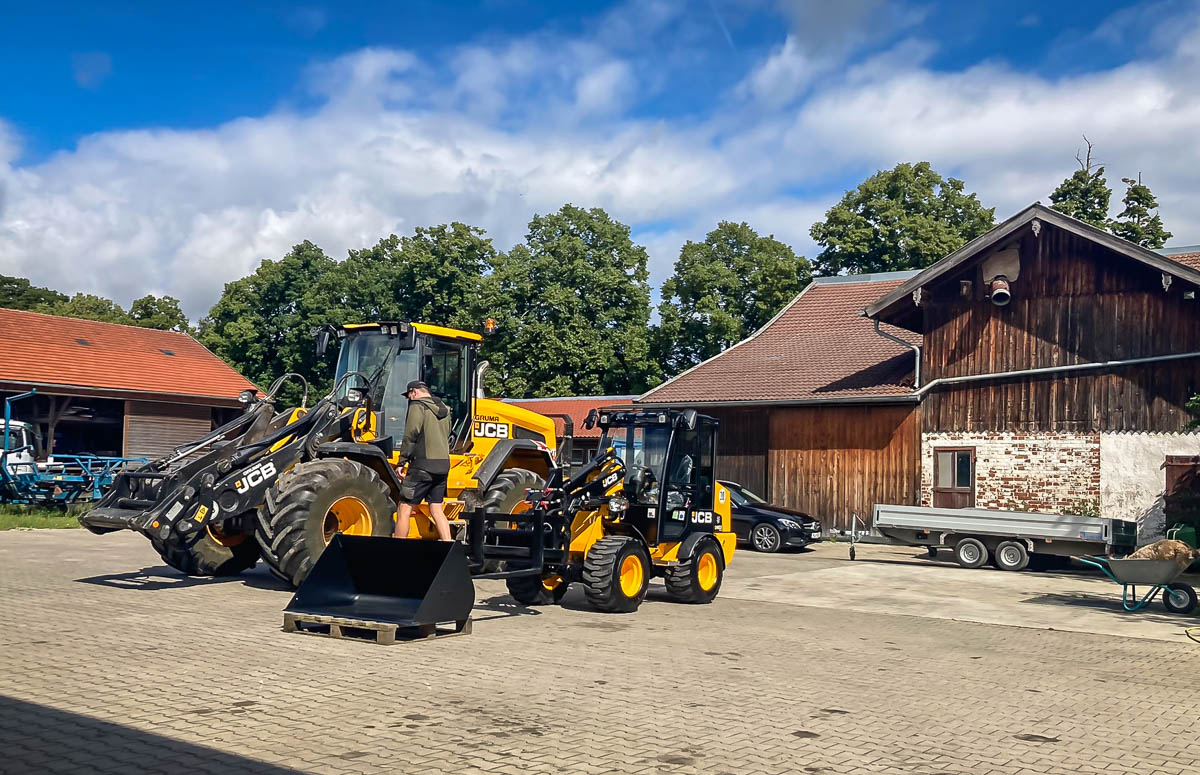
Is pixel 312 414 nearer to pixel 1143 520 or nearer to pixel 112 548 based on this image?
pixel 112 548

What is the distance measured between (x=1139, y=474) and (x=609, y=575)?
14309mm

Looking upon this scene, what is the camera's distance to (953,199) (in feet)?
144

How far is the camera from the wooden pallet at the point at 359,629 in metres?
8.94

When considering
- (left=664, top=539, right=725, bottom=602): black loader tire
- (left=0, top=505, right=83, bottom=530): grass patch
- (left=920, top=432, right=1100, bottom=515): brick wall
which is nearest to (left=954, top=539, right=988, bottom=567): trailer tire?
(left=920, top=432, right=1100, bottom=515): brick wall

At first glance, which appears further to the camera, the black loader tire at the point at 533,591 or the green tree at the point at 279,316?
the green tree at the point at 279,316

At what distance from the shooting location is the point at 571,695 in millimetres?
7457

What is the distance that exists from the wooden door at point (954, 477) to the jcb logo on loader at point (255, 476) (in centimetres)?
1573

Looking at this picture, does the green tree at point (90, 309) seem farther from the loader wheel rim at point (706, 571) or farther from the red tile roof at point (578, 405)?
the loader wheel rim at point (706, 571)

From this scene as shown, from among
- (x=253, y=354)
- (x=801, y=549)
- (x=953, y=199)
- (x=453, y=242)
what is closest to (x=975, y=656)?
(x=801, y=549)

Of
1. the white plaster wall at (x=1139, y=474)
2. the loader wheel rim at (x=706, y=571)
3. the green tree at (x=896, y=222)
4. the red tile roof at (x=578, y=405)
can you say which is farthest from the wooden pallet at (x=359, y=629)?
the green tree at (x=896, y=222)

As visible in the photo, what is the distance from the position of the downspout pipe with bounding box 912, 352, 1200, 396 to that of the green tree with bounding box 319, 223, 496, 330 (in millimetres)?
27821

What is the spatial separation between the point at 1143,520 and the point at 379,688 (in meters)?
18.4

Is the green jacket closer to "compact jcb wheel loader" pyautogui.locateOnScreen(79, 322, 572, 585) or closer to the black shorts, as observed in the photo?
the black shorts

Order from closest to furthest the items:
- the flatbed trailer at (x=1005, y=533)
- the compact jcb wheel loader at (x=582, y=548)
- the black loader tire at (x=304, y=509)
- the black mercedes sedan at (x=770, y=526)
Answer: the compact jcb wheel loader at (x=582, y=548), the black loader tire at (x=304, y=509), the flatbed trailer at (x=1005, y=533), the black mercedes sedan at (x=770, y=526)
